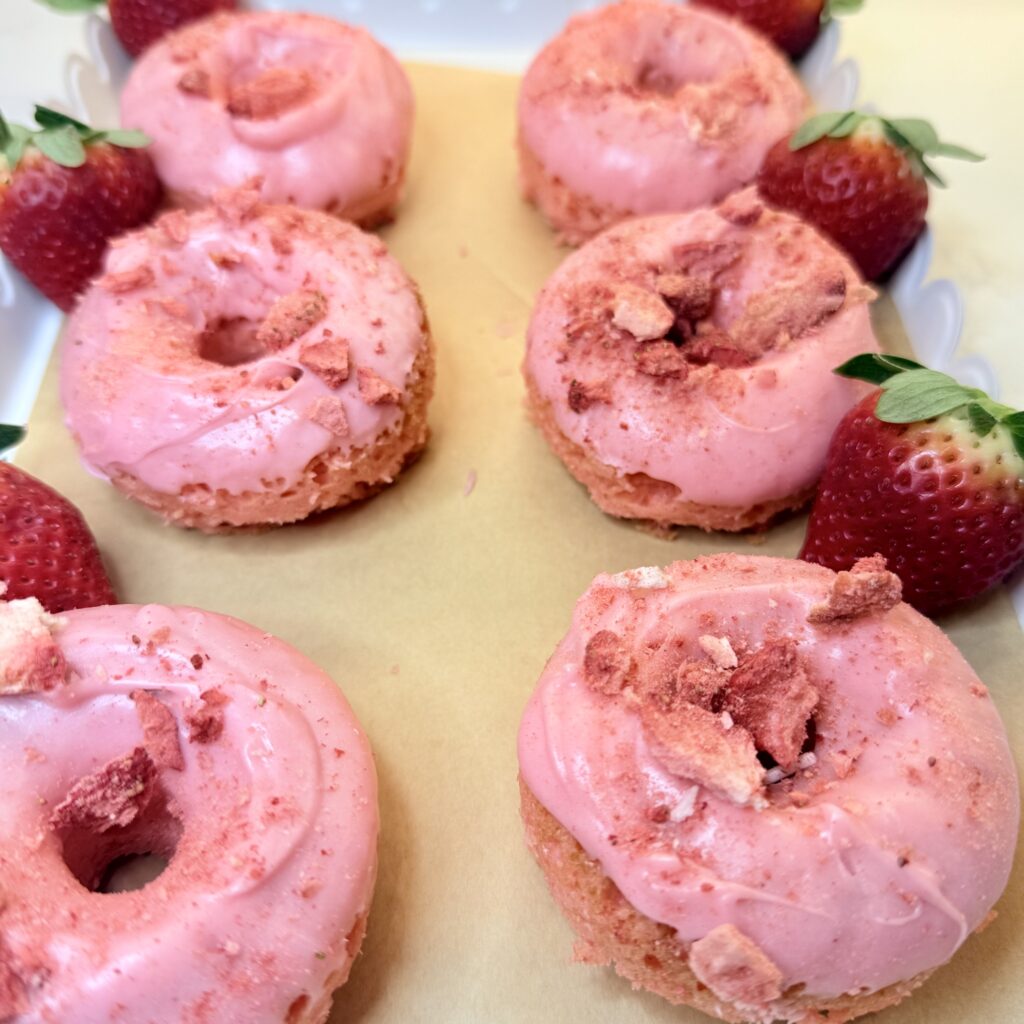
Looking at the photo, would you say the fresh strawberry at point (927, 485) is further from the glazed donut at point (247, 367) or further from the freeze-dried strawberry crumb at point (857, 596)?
the glazed donut at point (247, 367)

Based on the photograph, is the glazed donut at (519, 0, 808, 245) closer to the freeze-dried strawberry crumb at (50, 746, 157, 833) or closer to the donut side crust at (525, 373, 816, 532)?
the donut side crust at (525, 373, 816, 532)

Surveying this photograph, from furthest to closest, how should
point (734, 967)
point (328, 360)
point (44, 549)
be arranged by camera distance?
point (328, 360) → point (44, 549) → point (734, 967)

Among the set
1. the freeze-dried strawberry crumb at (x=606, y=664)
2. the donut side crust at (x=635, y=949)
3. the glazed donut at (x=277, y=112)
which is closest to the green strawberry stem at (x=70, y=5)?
the glazed donut at (x=277, y=112)

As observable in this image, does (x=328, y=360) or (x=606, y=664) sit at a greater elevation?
(x=328, y=360)

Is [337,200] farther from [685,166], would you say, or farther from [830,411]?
[830,411]

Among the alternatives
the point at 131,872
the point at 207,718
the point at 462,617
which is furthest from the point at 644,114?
the point at 131,872

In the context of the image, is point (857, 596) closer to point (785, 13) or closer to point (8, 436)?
point (8, 436)

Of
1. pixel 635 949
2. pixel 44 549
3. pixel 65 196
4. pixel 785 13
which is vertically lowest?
pixel 635 949

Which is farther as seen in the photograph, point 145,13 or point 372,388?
point 145,13
